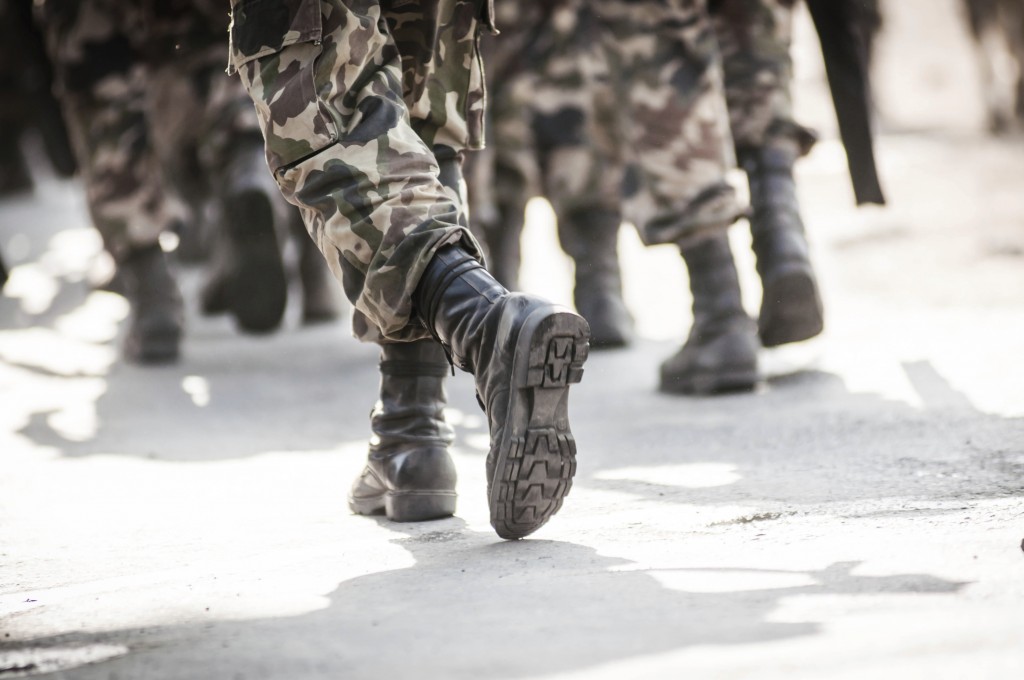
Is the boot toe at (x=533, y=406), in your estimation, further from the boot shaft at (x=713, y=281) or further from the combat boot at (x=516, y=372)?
the boot shaft at (x=713, y=281)

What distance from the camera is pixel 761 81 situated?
3.09 meters

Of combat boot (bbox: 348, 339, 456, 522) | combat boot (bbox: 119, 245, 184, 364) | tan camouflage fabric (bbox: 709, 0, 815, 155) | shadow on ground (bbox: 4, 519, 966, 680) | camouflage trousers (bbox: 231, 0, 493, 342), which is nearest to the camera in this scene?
shadow on ground (bbox: 4, 519, 966, 680)

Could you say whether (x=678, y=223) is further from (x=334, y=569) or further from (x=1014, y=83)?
(x=1014, y=83)

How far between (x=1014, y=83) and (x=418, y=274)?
24.7 ft

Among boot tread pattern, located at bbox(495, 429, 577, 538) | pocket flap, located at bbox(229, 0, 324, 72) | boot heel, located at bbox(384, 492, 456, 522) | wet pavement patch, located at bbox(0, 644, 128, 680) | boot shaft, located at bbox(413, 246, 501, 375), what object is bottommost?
wet pavement patch, located at bbox(0, 644, 128, 680)

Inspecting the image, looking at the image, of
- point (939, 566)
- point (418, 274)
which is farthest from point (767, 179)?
point (939, 566)

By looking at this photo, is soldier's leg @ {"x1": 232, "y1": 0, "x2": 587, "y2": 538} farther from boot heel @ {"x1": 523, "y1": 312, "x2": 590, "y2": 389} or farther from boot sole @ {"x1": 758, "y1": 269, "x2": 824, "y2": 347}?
boot sole @ {"x1": 758, "y1": 269, "x2": 824, "y2": 347}

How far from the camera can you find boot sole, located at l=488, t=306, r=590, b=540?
148 cm

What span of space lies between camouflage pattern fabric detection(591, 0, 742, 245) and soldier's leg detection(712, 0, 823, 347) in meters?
0.14

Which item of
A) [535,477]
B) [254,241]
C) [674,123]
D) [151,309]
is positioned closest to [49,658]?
[535,477]

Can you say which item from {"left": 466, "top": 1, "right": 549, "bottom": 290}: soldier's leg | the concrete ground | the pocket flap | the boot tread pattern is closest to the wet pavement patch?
the concrete ground

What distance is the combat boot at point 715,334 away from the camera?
2.77 m

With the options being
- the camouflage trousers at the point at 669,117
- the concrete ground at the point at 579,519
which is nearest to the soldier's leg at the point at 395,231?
the concrete ground at the point at 579,519

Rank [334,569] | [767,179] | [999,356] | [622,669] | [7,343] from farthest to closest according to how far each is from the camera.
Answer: [7,343] < [767,179] < [999,356] < [334,569] < [622,669]
